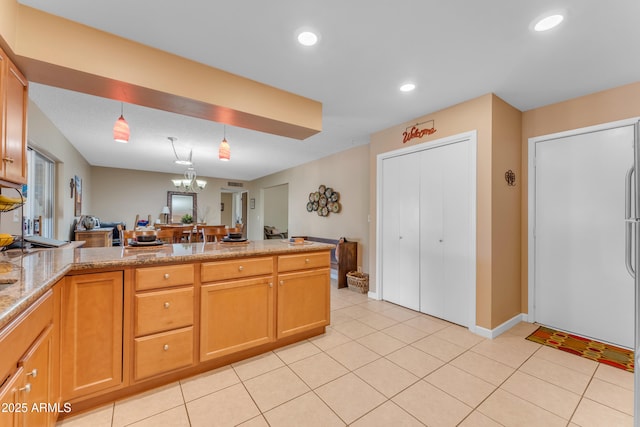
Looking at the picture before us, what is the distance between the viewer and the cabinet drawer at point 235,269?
2.03 metres

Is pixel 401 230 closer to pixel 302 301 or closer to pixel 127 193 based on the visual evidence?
pixel 302 301

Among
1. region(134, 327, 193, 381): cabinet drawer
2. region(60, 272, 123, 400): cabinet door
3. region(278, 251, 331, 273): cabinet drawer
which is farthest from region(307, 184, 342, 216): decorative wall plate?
region(60, 272, 123, 400): cabinet door

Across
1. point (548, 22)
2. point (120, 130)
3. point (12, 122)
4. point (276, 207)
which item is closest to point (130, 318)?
point (12, 122)

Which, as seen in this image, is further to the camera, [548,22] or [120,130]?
[120,130]

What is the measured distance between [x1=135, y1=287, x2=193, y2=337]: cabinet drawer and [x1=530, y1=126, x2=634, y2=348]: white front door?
3.66 metres

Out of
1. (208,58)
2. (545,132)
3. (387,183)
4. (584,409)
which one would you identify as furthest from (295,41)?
(584,409)

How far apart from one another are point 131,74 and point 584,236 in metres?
4.41

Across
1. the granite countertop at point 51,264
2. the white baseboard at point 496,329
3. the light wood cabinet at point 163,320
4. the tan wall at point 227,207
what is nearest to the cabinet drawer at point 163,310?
the light wood cabinet at point 163,320

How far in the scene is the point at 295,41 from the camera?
2.00 m

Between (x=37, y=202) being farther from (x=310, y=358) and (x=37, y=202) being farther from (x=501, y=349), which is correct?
(x=501, y=349)

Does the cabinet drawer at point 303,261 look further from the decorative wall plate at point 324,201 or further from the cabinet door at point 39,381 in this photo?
the decorative wall plate at point 324,201

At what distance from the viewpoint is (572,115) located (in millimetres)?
2826

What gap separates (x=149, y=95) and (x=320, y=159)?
4.10 meters

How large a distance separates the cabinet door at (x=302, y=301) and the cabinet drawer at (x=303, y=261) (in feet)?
0.18
